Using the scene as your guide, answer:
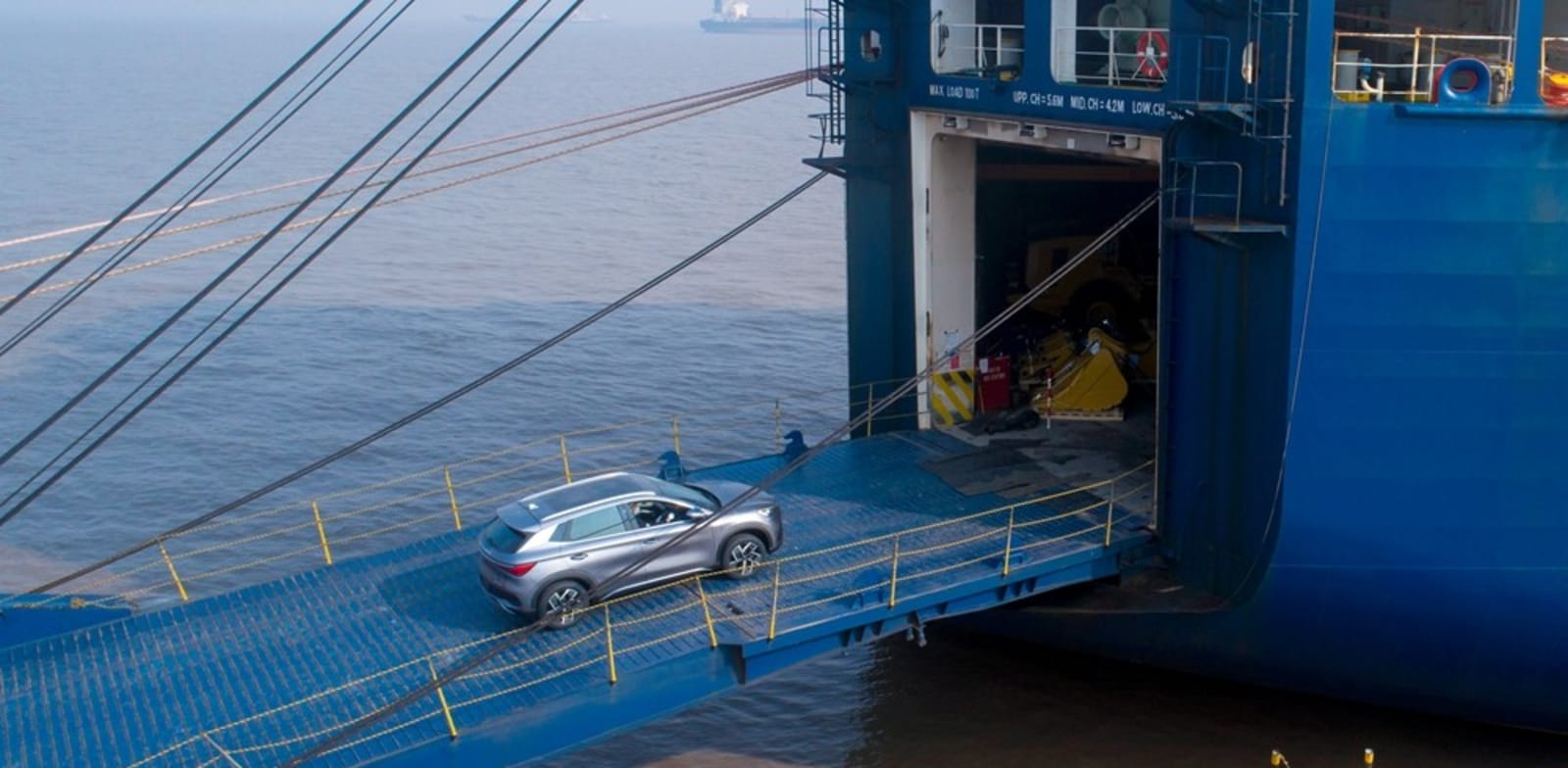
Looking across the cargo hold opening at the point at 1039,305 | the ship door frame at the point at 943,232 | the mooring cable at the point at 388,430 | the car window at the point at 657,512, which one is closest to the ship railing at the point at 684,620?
the car window at the point at 657,512

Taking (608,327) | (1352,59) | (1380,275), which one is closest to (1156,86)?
(1352,59)

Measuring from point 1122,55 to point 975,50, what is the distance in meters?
3.27

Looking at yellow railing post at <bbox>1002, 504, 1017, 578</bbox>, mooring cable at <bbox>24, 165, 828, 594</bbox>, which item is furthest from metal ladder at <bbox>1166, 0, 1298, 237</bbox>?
mooring cable at <bbox>24, 165, 828, 594</bbox>

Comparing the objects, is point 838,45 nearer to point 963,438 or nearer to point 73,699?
point 963,438

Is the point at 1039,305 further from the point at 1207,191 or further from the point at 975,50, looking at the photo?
the point at 1207,191

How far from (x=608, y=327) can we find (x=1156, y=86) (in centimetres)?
2112

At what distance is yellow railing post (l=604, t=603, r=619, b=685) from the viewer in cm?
1313

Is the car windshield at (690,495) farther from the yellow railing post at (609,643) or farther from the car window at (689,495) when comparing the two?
the yellow railing post at (609,643)

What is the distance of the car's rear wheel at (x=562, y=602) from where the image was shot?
13945 millimetres

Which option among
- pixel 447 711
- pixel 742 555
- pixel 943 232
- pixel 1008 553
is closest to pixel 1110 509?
pixel 1008 553

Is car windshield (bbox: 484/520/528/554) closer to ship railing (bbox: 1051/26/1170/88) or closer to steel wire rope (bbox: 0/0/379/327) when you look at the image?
steel wire rope (bbox: 0/0/379/327)

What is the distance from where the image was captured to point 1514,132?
14.3 meters

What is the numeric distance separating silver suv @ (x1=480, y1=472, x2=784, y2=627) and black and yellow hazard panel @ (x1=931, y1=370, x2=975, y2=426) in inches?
206

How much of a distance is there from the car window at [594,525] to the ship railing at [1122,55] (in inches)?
284
